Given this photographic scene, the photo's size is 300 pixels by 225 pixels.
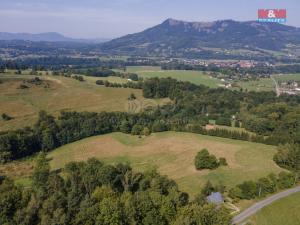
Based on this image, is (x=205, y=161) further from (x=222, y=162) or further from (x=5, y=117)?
(x=5, y=117)

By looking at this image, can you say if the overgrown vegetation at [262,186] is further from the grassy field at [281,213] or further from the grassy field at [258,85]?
the grassy field at [258,85]

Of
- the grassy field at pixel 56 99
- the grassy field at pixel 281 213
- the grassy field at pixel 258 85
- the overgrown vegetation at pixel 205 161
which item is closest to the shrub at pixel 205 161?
the overgrown vegetation at pixel 205 161

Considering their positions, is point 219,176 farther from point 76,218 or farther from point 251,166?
point 76,218

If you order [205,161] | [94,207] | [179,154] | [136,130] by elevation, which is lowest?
[179,154]

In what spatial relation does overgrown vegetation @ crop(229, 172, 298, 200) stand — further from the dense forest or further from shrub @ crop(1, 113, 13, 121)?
shrub @ crop(1, 113, 13, 121)

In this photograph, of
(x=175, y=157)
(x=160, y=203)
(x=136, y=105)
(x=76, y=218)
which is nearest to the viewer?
(x=76, y=218)

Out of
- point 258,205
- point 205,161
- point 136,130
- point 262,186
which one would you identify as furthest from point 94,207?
point 136,130

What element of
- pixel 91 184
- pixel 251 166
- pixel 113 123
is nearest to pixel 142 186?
pixel 91 184
